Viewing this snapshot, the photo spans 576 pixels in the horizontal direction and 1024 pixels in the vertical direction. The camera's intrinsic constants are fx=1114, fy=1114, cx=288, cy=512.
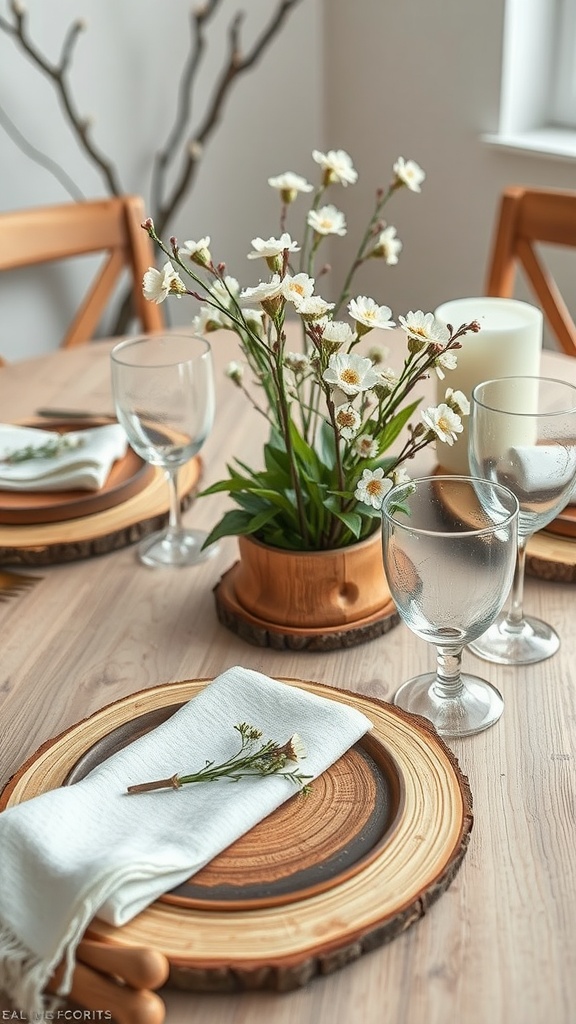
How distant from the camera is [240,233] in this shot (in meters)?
3.10

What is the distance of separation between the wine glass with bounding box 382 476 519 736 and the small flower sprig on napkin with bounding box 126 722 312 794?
139 mm

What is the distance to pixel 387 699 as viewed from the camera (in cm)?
95

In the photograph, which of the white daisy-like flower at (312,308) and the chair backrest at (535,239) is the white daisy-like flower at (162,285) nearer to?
the white daisy-like flower at (312,308)

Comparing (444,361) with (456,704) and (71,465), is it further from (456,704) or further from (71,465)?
(71,465)

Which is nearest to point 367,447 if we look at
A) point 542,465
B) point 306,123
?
point 542,465

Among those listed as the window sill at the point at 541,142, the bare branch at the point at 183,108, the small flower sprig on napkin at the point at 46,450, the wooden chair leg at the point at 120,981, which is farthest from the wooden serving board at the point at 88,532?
the bare branch at the point at 183,108

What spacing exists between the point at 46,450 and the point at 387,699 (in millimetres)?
597

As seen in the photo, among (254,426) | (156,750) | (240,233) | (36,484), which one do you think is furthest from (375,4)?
(156,750)

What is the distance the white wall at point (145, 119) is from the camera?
264cm

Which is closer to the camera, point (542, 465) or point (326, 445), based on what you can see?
point (542, 465)

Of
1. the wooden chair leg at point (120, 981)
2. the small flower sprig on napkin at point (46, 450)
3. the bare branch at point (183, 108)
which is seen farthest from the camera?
the bare branch at point (183, 108)

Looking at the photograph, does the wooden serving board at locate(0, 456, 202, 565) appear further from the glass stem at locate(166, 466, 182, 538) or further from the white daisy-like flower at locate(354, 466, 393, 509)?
the white daisy-like flower at locate(354, 466, 393, 509)

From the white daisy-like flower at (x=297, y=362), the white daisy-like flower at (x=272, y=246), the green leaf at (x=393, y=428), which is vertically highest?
the white daisy-like flower at (x=272, y=246)

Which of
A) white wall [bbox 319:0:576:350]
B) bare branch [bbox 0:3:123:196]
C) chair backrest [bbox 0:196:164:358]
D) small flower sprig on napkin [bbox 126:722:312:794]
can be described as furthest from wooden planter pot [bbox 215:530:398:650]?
bare branch [bbox 0:3:123:196]
